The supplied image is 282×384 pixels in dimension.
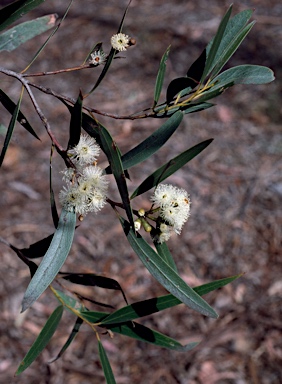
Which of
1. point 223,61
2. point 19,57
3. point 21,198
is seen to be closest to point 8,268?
point 21,198

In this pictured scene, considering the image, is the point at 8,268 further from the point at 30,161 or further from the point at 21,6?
the point at 21,6

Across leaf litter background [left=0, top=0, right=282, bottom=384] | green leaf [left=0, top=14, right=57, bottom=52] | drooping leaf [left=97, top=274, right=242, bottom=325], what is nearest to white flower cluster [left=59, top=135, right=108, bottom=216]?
drooping leaf [left=97, top=274, right=242, bottom=325]

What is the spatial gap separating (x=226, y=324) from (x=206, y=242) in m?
0.44

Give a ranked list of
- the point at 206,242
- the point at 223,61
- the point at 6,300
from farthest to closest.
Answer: the point at 206,242 → the point at 6,300 → the point at 223,61

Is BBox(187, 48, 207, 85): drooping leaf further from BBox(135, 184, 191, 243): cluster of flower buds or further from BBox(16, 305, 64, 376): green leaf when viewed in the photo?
BBox(16, 305, 64, 376): green leaf

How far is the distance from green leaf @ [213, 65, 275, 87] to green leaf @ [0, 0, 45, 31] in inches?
15.5

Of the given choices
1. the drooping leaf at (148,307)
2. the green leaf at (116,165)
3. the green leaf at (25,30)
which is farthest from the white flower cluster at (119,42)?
the drooping leaf at (148,307)

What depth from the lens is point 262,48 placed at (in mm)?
3725

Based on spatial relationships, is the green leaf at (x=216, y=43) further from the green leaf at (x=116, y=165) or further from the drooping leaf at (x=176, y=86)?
the green leaf at (x=116, y=165)

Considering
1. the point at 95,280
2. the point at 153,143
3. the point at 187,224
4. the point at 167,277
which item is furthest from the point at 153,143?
the point at 187,224

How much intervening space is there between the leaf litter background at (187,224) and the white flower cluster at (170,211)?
1516 millimetres

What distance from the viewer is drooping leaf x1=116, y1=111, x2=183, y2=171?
2.88 feet

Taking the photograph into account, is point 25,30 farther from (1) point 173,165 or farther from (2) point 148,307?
(2) point 148,307

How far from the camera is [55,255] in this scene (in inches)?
36.4
